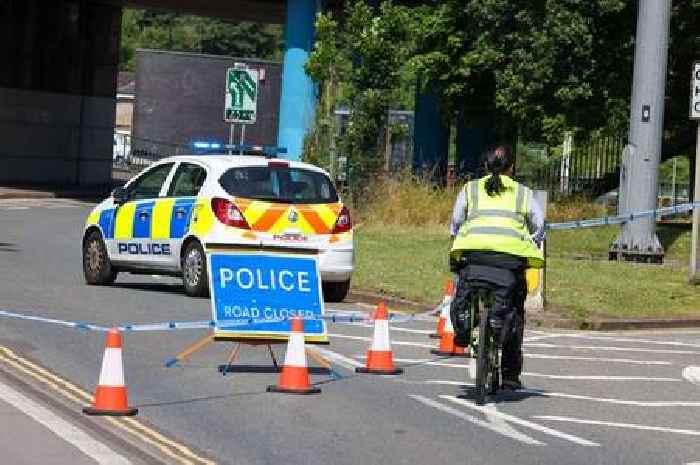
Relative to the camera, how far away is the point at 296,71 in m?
40.4

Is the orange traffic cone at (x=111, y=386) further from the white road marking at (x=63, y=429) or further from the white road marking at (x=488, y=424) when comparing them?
the white road marking at (x=488, y=424)

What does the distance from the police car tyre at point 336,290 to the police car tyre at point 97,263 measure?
2.82 metres

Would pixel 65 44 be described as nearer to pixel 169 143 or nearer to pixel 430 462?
pixel 169 143

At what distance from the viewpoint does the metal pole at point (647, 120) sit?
25.0 metres

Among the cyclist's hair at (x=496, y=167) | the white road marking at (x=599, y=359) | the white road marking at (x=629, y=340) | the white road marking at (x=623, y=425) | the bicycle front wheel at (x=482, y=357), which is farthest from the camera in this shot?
the white road marking at (x=629, y=340)

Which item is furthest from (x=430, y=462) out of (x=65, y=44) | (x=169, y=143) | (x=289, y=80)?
(x=169, y=143)

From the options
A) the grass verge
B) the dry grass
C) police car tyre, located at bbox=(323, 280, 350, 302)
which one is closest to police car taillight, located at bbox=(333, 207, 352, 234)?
police car tyre, located at bbox=(323, 280, 350, 302)

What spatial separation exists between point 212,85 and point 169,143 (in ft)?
14.7

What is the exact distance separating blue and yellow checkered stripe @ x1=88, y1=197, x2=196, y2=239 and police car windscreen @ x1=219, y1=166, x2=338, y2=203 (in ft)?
1.97

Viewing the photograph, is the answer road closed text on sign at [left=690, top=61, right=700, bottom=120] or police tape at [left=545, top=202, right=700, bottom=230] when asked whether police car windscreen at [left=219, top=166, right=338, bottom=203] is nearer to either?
police tape at [left=545, top=202, right=700, bottom=230]

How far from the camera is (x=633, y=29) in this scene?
3494 cm

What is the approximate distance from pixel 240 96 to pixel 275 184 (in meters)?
10.6

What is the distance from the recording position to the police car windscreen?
61.1 feet

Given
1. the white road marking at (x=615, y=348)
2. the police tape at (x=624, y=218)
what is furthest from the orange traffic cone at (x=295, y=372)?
the police tape at (x=624, y=218)
